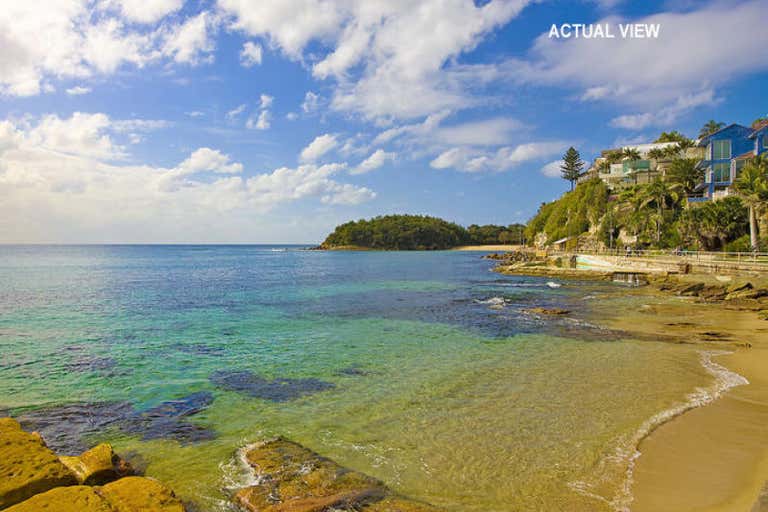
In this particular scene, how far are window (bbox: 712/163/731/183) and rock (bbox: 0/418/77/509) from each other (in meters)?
68.5

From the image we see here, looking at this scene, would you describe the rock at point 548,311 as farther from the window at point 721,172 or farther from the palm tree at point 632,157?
the palm tree at point 632,157

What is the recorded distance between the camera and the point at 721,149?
53.9 m

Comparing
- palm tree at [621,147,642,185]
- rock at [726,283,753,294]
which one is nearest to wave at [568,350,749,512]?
rock at [726,283,753,294]

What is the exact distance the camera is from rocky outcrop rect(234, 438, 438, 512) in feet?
21.3

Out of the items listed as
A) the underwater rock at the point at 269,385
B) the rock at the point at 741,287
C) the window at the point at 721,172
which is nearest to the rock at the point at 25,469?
the underwater rock at the point at 269,385

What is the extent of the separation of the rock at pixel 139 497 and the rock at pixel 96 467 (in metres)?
1.01

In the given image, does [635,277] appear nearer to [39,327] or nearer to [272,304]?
[272,304]

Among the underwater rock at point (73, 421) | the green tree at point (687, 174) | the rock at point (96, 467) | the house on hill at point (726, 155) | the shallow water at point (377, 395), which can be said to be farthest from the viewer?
the green tree at point (687, 174)

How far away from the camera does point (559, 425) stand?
379 inches

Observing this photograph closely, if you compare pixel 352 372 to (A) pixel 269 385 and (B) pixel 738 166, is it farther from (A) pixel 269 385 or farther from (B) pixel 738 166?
(B) pixel 738 166

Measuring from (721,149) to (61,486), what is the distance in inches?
2751

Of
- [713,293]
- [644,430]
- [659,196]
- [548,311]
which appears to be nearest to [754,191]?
[713,293]

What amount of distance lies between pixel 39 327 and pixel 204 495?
22.5 meters

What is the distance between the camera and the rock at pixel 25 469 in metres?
5.22
